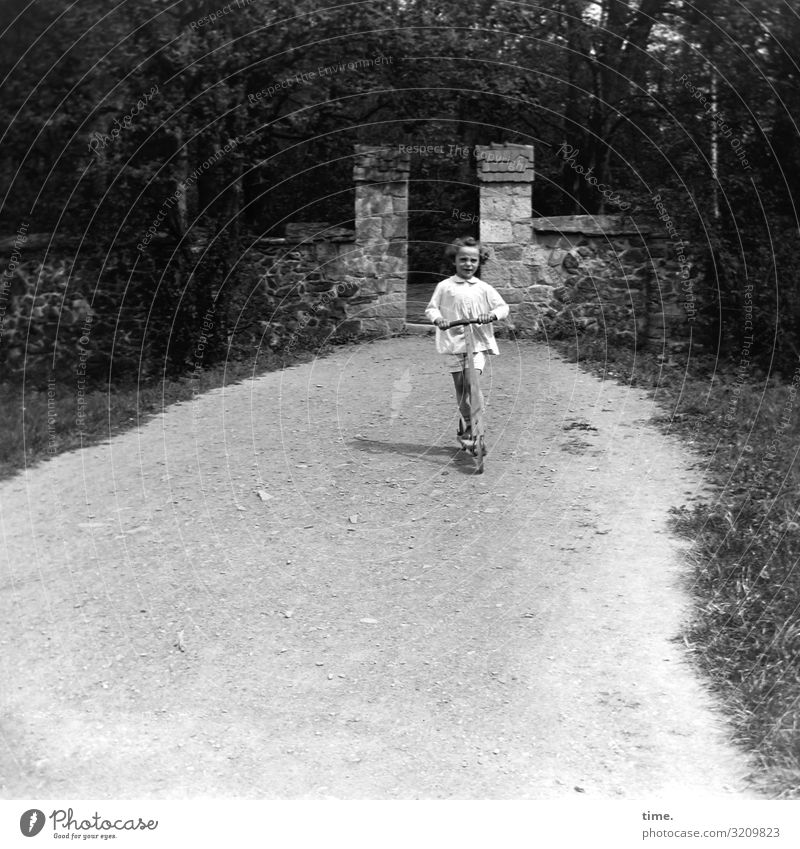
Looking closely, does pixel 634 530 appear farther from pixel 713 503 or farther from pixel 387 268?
pixel 387 268

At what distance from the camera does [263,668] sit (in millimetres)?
4484

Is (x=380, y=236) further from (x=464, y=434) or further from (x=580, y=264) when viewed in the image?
(x=464, y=434)

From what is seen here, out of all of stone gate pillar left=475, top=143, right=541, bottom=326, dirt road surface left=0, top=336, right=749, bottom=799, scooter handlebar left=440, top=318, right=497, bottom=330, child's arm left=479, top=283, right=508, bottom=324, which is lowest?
dirt road surface left=0, top=336, right=749, bottom=799

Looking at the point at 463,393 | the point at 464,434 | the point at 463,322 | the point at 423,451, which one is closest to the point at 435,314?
the point at 463,322

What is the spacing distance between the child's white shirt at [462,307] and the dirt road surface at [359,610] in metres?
0.79

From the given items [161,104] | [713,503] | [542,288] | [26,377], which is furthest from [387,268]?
[713,503]

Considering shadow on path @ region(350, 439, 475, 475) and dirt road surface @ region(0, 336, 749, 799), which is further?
shadow on path @ region(350, 439, 475, 475)

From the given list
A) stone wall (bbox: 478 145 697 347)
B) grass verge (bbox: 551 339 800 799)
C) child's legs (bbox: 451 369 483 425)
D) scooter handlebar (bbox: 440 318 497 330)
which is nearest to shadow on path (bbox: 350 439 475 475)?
child's legs (bbox: 451 369 483 425)

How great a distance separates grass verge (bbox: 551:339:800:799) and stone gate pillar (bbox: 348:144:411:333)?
2.22m

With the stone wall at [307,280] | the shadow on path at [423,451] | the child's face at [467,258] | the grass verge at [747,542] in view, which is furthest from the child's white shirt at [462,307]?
the stone wall at [307,280]

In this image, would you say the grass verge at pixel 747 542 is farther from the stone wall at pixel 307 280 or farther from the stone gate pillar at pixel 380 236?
the stone wall at pixel 307 280

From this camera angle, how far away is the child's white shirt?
6.82 meters

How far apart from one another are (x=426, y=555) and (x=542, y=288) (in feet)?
18.5

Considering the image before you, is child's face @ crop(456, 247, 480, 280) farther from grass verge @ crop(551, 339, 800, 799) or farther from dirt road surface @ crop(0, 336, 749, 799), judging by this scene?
grass verge @ crop(551, 339, 800, 799)
